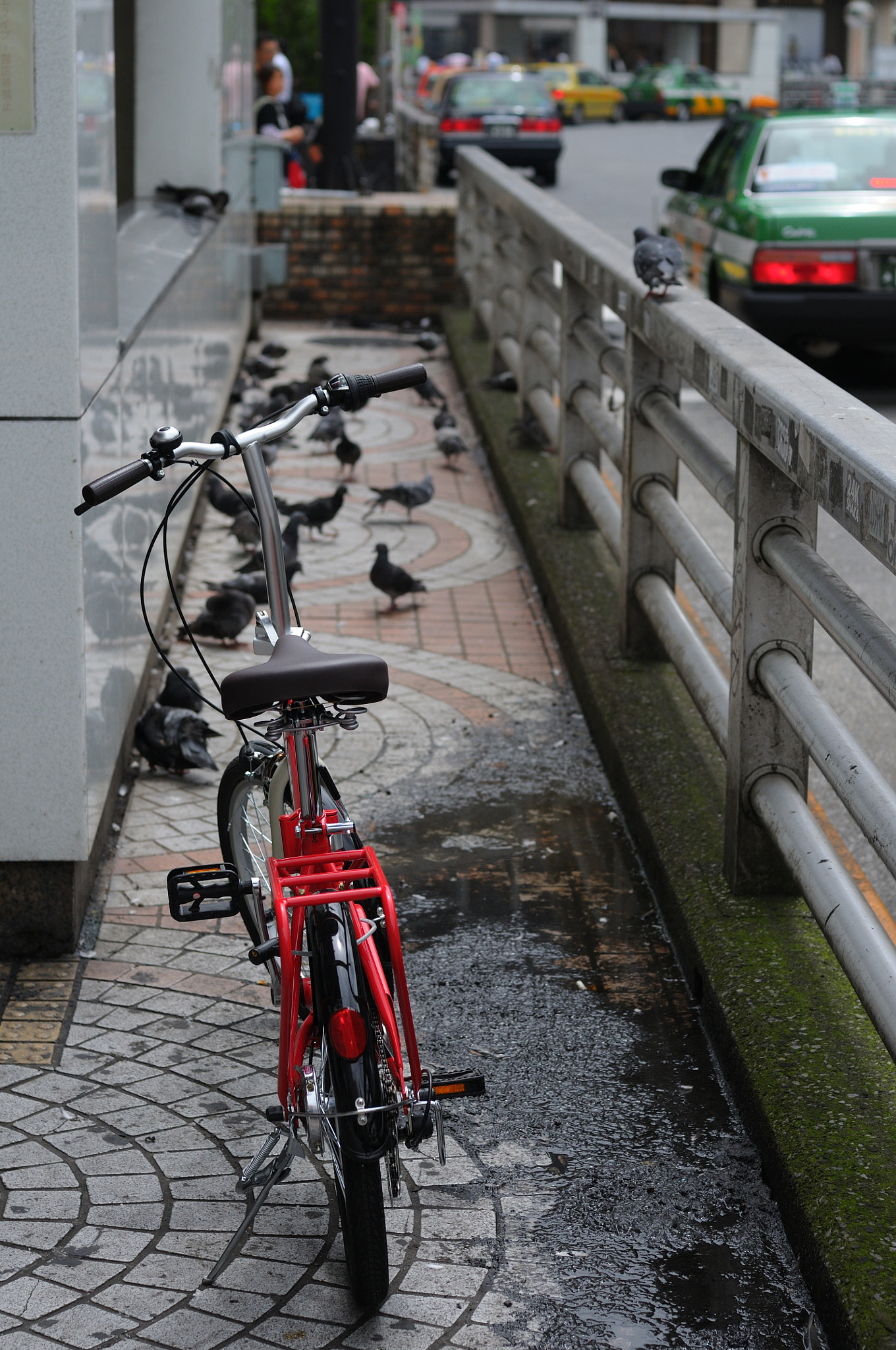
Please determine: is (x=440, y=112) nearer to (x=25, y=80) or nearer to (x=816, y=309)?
(x=816, y=309)

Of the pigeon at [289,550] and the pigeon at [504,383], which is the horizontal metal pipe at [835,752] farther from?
the pigeon at [504,383]

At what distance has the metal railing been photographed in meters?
3.08

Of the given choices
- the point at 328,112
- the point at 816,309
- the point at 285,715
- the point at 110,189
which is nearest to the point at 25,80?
the point at 110,189

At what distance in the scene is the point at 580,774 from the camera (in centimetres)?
555

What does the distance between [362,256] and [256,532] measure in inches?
325

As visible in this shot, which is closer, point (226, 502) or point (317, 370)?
point (226, 502)

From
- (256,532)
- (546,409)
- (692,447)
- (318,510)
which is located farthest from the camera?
(546,409)

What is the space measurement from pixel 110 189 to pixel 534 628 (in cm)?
296

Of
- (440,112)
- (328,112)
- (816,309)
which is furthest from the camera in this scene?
(440,112)

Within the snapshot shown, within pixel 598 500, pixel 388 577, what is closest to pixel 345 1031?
pixel 598 500

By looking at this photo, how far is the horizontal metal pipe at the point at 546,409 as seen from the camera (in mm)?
8719

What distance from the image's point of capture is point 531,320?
8867 millimetres

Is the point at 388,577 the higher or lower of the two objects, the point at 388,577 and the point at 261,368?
the lower

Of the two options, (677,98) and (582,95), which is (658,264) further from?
(677,98)
